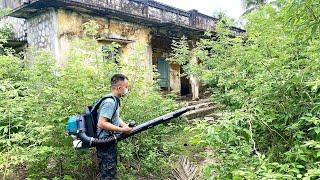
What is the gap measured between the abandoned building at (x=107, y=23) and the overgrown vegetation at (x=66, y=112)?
146 centimetres

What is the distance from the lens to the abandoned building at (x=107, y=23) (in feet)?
28.4

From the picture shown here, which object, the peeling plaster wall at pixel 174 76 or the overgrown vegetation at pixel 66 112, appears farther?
the peeling plaster wall at pixel 174 76

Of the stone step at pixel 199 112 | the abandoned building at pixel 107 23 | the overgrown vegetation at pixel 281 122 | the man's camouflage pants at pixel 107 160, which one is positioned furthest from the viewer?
the stone step at pixel 199 112

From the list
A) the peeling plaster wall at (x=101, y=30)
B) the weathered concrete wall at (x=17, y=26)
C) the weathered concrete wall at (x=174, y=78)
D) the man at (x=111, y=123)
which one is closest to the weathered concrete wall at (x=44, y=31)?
the peeling plaster wall at (x=101, y=30)

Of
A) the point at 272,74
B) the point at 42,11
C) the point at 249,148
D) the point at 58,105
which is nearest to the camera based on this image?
the point at 249,148

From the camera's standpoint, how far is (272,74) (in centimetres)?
356

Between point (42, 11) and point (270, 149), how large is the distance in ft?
25.0

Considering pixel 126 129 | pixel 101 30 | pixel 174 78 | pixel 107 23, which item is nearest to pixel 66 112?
pixel 126 129

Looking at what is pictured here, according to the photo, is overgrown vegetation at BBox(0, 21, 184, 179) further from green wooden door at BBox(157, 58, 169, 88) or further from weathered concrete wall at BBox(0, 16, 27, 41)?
green wooden door at BBox(157, 58, 169, 88)

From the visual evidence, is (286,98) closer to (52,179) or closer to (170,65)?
(52,179)

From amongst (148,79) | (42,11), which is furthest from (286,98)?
(42,11)

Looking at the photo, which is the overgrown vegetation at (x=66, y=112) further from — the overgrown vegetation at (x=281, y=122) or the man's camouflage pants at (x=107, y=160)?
the overgrown vegetation at (x=281, y=122)

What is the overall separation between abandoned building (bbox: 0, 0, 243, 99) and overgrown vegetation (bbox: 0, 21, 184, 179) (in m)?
1.46

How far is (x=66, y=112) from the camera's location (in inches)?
190
